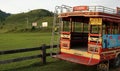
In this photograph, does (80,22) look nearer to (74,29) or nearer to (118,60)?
(74,29)

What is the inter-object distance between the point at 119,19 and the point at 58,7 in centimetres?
341

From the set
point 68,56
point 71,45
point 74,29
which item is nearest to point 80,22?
point 74,29

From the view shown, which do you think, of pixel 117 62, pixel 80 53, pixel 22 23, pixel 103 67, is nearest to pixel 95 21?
pixel 80 53

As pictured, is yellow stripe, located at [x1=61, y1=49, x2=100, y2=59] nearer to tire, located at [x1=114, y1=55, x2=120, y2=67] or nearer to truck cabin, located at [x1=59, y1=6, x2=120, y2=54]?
truck cabin, located at [x1=59, y1=6, x2=120, y2=54]

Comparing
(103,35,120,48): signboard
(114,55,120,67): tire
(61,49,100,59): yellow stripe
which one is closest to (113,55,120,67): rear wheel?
(114,55,120,67): tire

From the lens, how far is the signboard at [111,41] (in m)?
10.7

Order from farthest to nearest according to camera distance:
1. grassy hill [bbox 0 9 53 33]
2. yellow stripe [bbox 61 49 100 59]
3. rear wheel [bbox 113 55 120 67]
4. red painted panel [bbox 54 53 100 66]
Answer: grassy hill [bbox 0 9 53 33] < rear wheel [bbox 113 55 120 67] < yellow stripe [bbox 61 49 100 59] < red painted panel [bbox 54 53 100 66]

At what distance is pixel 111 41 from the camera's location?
11.3 meters

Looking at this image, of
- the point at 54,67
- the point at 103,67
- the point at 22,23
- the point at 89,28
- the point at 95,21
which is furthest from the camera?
the point at 22,23

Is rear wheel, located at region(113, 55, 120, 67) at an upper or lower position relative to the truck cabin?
lower

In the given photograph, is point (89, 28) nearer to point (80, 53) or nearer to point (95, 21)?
point (95, 21)

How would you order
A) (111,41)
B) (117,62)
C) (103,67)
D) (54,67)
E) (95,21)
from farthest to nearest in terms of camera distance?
(117,62)
(54,67)
(111,41)
(103,67)
(95,21)

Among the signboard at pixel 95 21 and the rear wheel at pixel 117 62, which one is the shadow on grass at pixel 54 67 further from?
the signboard at pixel 95 21

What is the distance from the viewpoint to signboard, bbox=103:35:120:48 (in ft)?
35.0
